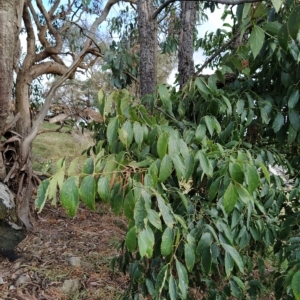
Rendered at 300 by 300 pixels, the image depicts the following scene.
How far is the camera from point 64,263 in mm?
2244

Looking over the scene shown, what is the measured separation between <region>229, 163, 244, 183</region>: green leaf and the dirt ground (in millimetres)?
1501

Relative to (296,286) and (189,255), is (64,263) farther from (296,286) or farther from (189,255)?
(296,286)

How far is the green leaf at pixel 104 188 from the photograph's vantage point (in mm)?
723

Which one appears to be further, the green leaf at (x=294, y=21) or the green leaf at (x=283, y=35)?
the green leaf at (x=283, y=35)

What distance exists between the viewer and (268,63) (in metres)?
1.22

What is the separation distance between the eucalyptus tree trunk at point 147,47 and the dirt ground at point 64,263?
1270 millimetres

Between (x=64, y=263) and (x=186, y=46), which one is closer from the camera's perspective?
(x=186, y=46)

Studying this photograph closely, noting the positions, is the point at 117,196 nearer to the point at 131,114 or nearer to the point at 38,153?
the point at 131,114

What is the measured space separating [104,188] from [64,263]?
1749 mm

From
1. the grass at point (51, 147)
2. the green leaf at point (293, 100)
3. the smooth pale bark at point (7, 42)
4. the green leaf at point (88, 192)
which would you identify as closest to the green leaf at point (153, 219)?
the green leaf at point (88, 192)

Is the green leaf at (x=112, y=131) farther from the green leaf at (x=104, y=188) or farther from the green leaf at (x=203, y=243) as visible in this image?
the green leaf at (x=203, y=243)

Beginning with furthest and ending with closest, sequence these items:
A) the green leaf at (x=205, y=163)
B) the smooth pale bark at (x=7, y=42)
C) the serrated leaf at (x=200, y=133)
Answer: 1. the smooth pale bark at (x=7, y=42)
2. the serrated leaf at (x=200, y=133)
3. the green leaf at (x=205, y=163)

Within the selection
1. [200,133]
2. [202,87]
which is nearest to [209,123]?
[200,133]

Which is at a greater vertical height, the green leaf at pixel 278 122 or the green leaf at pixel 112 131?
the green leaf at pixel 278 122
